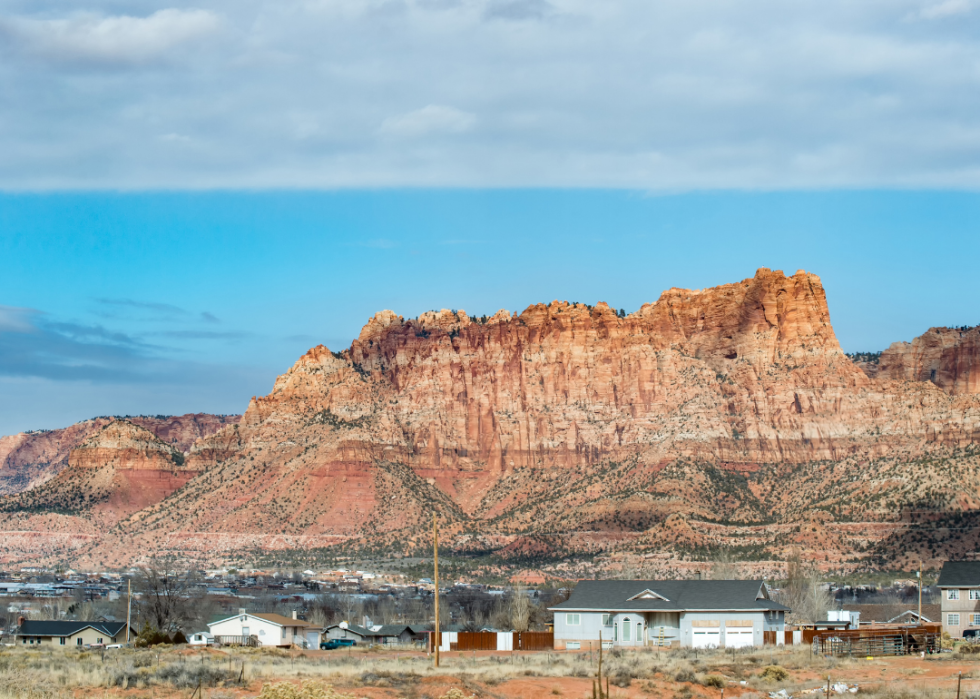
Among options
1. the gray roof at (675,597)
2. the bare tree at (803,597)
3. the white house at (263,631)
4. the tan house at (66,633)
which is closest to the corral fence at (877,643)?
the gray roof at (675,597)

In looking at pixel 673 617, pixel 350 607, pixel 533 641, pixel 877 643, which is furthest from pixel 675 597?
pixel 350 607

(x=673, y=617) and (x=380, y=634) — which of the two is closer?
(x=673, y=617)

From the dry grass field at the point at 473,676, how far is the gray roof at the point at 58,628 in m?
21.5

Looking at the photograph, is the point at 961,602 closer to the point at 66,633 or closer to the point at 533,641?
the point at 533,641

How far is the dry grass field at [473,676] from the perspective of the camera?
149ft

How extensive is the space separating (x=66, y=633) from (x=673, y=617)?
38.6 meters

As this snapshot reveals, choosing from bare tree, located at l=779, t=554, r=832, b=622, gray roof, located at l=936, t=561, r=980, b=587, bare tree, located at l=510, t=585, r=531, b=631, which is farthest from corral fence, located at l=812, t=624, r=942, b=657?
bare tree, located at l=510, t=585, r=531, b=631

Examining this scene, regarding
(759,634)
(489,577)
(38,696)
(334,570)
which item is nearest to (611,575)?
(489,577)

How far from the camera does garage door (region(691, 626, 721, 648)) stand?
254ft

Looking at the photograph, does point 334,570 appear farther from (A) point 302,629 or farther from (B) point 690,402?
(A) point 302,629

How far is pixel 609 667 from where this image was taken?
185 ft

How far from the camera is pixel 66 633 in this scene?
88.4 metres

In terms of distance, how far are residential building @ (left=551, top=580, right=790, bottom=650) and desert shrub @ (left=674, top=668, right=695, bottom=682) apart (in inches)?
833

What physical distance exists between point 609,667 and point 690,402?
144 metres
